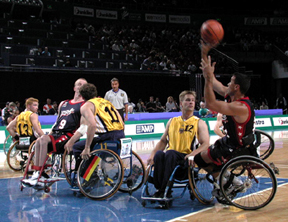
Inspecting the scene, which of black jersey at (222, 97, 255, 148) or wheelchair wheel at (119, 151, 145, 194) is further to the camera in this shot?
wheelchair wheel at (119, 151, 145, 194)

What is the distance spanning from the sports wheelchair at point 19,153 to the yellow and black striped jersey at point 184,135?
2.90m

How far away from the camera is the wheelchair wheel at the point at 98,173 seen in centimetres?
509

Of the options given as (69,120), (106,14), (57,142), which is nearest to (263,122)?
(69,120)

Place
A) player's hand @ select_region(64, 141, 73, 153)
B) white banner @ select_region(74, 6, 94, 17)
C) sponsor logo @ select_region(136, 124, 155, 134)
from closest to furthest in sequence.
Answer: player's hand @ select_region(64, 141, 73, 153), sponsor logo @ select_region(136, 124, 155, 134), white banner @ select_region(74, 6, 94, 17)

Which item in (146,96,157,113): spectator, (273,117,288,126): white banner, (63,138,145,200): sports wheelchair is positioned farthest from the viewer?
(273,117,288,126): white banner

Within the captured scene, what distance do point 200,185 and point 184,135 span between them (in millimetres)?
646

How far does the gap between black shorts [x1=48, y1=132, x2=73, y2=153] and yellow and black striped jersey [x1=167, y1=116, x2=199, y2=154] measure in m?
1.63

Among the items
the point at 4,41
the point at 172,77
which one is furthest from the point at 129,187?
the point at 172,77

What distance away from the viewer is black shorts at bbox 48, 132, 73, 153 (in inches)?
223

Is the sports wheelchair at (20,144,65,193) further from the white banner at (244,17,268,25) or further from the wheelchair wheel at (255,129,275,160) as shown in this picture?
the white banner at (244,17,268,25)

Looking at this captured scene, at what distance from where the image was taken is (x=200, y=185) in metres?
5.02

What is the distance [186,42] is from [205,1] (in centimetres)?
732

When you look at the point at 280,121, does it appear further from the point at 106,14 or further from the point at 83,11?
the point at 83,11

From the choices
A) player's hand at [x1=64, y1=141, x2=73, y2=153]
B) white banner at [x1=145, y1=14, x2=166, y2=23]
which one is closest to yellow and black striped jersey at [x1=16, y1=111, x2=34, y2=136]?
player's hand at [x1=64, y1=141, x2=73, y2=153]
